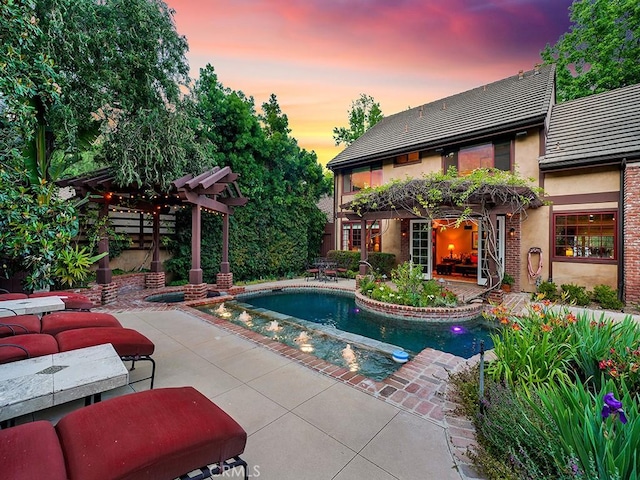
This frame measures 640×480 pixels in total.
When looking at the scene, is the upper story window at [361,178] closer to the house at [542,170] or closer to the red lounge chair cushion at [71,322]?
the house at [542,170]

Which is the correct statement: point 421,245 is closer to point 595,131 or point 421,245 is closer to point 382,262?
point 382,262

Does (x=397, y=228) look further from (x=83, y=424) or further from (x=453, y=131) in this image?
(x=83, y=424)

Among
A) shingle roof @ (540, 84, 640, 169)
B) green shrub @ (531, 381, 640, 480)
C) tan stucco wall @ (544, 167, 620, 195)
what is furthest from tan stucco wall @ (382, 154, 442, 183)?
green shrub @ (531, 381, 640, 480)

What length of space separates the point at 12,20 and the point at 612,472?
6.65 m

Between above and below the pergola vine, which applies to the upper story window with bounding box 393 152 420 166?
above

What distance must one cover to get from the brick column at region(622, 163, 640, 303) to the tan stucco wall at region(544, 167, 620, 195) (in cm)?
61

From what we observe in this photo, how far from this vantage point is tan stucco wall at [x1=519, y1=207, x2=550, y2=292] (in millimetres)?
9875

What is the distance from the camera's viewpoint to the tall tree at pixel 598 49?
42.4 ft

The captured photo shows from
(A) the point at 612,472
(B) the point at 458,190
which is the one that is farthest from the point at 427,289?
(A) the point at 612,472

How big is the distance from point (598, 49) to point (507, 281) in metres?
13.8

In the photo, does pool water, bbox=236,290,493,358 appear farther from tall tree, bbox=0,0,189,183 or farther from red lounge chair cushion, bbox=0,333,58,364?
tall tree, bbox=0,0,189,183

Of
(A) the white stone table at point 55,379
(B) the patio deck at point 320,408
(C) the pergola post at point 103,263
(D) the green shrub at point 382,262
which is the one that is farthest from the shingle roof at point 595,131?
(C) the pergola post at point 103,263

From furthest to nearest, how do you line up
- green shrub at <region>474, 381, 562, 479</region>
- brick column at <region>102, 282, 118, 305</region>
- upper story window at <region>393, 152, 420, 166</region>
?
upper story window at <region>393, 152, 420, 166</region> → brick column at <region>102, 282, 118, 305</region> → green shrub at <region>474, 381, 562, 479</region>

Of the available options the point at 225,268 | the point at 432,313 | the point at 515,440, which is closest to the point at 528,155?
the point at 432,313
